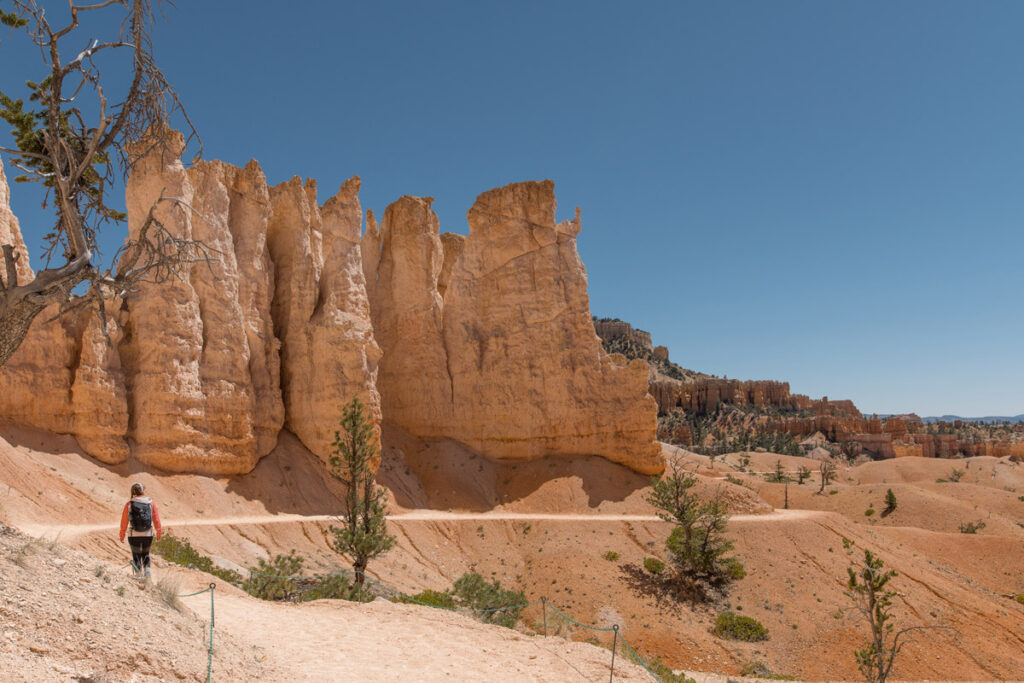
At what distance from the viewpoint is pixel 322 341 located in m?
31.1

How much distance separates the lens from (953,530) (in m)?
42.6

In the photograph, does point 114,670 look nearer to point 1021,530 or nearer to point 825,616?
point 825,616

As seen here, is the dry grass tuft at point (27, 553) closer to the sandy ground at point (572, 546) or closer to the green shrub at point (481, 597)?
the sandy ground at point (572, 546)

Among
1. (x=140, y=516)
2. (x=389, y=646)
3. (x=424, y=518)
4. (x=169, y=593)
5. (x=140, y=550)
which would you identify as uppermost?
(x=140, y=516)

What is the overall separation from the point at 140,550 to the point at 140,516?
1.96 feet

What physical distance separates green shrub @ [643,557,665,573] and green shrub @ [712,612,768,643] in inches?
148

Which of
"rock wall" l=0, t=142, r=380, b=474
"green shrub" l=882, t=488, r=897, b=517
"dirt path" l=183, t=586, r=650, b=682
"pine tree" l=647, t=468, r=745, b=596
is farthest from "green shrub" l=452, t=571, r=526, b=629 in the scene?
"green shrub" l=882, t=488, r=897, b=517

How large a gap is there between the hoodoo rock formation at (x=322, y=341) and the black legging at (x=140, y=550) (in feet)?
30.1

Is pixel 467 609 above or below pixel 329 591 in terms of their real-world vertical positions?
below

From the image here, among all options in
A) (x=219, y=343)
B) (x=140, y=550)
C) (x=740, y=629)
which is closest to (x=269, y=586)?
(x=140, y=550)

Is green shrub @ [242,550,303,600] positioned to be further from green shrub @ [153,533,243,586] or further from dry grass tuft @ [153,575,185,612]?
dry grass tuft @ [153,575,185,612]

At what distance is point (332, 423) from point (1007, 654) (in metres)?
30.2

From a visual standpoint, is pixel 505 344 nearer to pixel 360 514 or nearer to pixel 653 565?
pixel 653 565

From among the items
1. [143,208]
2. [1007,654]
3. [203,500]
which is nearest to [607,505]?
[1007,654]
